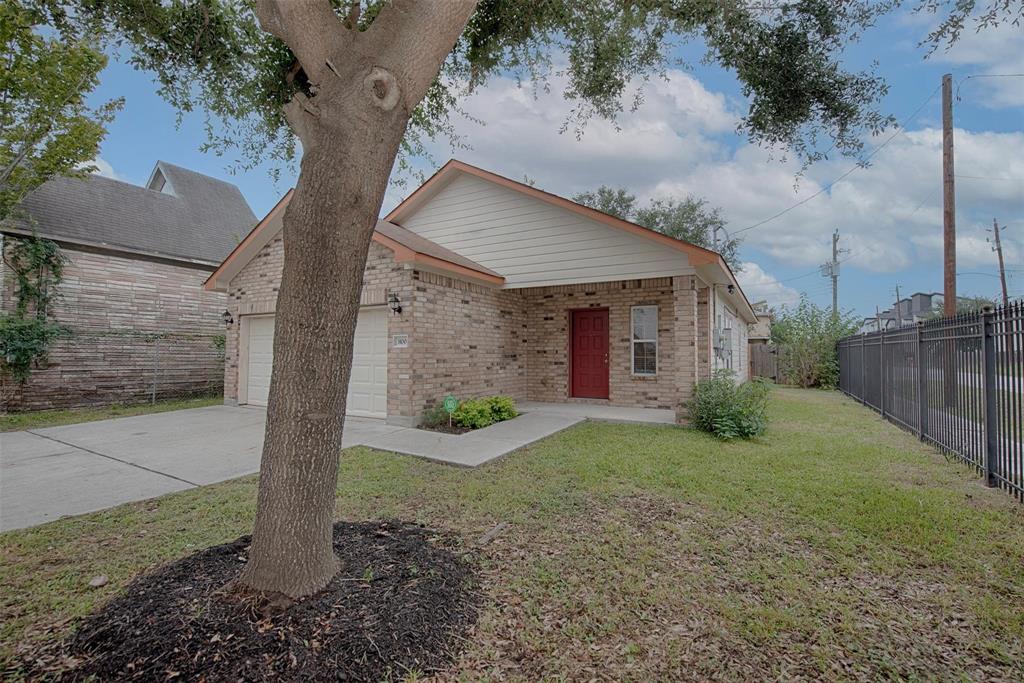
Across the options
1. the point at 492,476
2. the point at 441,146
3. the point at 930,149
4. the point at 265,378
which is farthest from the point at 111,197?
the point at 930,149

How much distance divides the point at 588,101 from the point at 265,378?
9.01 metres

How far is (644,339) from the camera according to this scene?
10.2m

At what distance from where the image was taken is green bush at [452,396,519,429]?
308 inches

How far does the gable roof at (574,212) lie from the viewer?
310 inches

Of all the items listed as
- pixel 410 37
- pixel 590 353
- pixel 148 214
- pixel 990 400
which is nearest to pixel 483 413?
pixel 590 353

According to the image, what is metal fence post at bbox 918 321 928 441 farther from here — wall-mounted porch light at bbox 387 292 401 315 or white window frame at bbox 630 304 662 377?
wall-mounted porch light at bbox 387 292 401 315

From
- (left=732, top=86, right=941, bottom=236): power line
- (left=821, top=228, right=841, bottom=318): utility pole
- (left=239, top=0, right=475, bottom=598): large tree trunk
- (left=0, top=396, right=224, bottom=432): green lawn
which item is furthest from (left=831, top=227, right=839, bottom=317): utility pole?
(left=0, top=396, right=224, bottom=432): green lawn

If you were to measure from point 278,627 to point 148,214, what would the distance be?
640 inches

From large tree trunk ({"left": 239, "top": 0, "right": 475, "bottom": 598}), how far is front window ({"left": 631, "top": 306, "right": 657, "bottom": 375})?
8.52 metres

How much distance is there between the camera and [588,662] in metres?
2.12

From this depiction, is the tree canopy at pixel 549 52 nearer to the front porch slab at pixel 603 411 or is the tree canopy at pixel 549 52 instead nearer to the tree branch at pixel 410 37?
the tree branch at pixel 410 37

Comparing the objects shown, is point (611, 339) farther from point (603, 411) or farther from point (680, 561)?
point (680, 561)

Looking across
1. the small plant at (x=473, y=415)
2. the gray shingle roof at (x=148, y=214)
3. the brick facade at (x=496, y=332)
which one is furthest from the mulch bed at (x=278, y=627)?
the gray shingle roof at (x=148, y=214)

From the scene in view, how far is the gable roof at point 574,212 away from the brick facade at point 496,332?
0.52m
